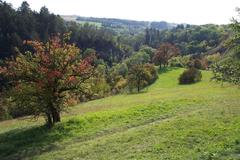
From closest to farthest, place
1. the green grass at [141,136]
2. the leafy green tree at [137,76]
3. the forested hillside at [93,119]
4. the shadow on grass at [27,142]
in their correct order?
1. the green grass at [141,136]
2. the forested hillside at [93,119]
3. the shadow on grass at [27,142]
4. the leafy green tree at [137,76]

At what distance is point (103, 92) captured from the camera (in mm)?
105375

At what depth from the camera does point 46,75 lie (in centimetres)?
3453

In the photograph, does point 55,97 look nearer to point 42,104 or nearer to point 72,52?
point 42,104

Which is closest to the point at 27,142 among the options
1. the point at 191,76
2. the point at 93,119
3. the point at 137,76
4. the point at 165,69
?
the point at 93,119

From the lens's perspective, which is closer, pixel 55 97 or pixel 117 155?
pixel 117 155

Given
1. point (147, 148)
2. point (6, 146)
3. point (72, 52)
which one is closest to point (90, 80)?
point (72, 52)

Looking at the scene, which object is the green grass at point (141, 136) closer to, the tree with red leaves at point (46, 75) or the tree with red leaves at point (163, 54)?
the tree with red leaves at point (46, 75)

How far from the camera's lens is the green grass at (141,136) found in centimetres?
2425

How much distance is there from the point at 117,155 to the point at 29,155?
750cm

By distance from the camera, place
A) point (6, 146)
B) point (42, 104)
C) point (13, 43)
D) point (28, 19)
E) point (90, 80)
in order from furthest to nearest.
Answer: point (28, 19) → point (13, 43) → point (90, 80) → point (42, 104) → point (6, 146)

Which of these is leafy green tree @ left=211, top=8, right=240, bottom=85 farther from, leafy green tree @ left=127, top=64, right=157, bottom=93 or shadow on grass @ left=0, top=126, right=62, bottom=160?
leafy green tree @ left=127, top=64, right=157, bottom=93

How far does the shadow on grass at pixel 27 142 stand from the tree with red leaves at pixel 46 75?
1892mm

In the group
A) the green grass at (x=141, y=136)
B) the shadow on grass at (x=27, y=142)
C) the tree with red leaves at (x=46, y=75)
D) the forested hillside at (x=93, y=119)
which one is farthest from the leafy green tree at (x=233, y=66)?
the shadow on grass at (x=27, y=142)

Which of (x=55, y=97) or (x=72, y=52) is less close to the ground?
(x=72, y=52)
